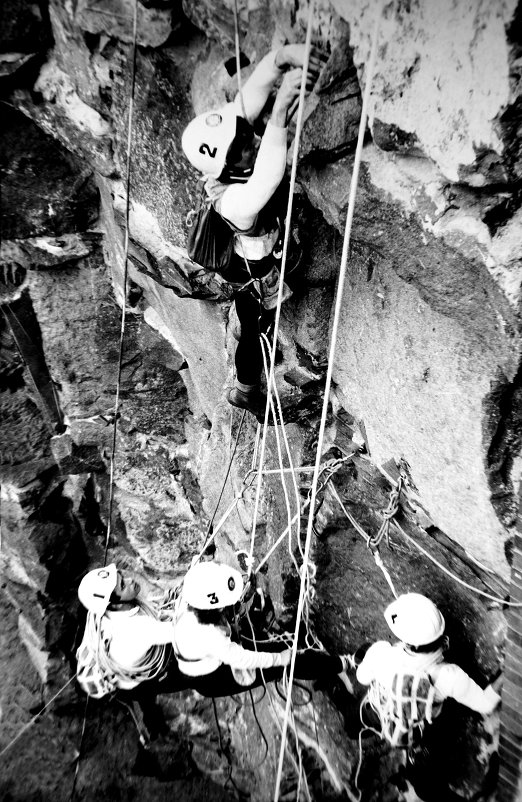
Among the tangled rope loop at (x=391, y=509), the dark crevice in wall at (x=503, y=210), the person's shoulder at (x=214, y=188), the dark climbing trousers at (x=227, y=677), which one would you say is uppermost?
the person's shoulder at (x=214, y=188)

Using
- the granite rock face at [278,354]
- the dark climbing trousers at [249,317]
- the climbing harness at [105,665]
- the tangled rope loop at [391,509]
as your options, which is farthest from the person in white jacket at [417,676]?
the dark climbing trousers at [249,317]

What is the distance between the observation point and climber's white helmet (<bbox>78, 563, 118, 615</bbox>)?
3.39 meters

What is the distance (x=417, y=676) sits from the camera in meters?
2.59

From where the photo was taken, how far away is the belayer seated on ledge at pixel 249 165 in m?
2.12

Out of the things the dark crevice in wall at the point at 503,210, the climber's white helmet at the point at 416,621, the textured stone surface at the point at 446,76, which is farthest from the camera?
the climber's white helmet at the point at 416,621

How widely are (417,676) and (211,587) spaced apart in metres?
1.26

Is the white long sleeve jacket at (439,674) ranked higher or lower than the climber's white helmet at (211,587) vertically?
lower

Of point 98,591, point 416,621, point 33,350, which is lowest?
point 98,591

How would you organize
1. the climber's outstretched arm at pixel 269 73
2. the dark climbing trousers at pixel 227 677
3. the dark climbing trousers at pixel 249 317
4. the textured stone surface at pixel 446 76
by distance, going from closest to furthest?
1. the textured stone surface at pixel 446 76
2. the climber's outstretched arm at pixel 269 73
3. the dark climbing trousers at pixel 249 317
4. the dark climbing trousers at pixel 227 677

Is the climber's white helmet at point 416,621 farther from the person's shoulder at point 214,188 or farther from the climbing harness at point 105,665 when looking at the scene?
the person's shoulder at point 214,188

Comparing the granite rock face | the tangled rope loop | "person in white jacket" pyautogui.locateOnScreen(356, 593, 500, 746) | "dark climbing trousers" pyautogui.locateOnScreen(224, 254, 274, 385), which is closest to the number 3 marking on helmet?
the granite rock face

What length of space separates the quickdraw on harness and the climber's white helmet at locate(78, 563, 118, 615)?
74.0 inches

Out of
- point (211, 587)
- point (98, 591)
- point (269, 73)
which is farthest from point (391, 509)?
point (269, 73)

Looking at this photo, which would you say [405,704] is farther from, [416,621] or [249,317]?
[249,317]
